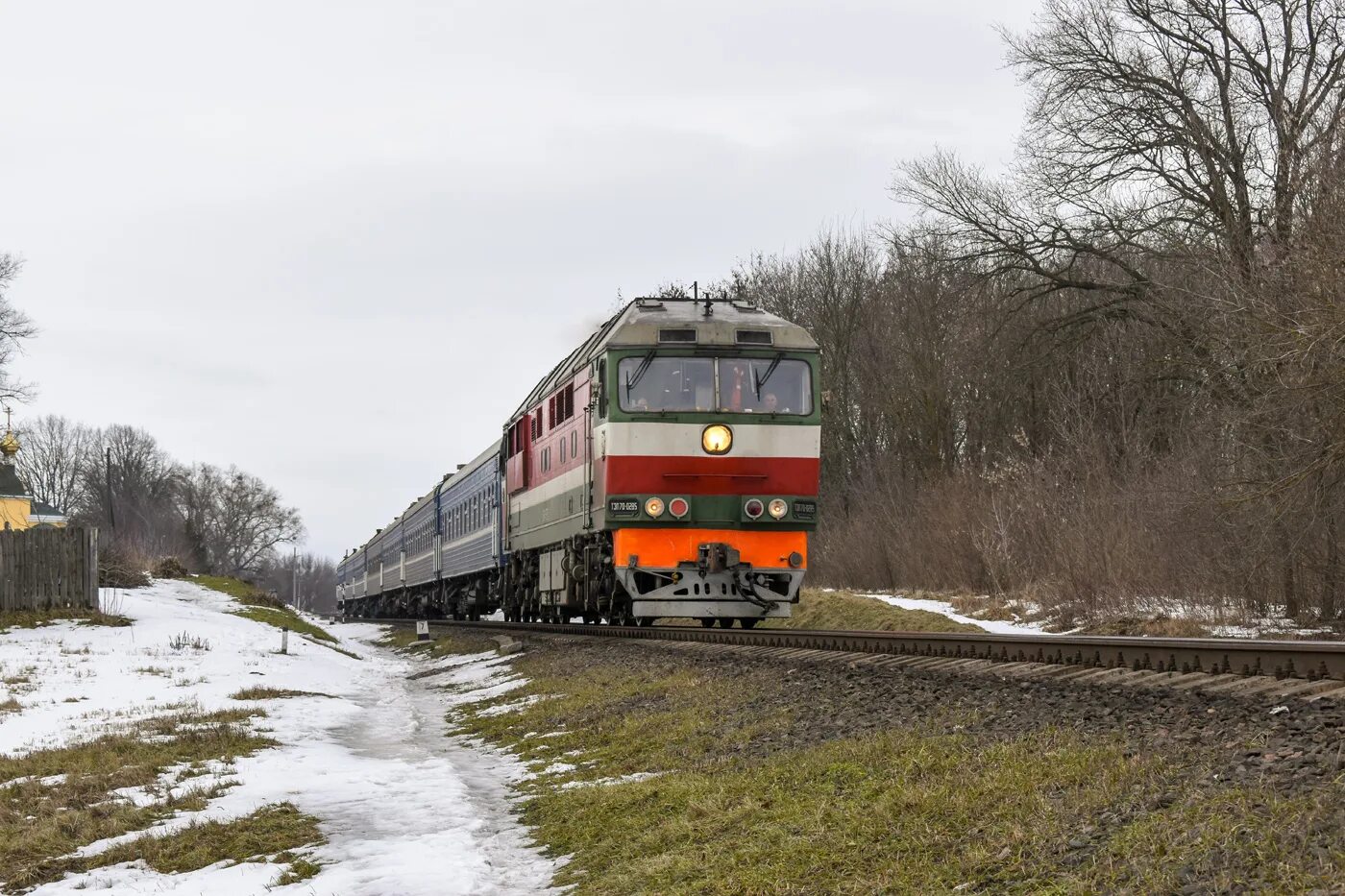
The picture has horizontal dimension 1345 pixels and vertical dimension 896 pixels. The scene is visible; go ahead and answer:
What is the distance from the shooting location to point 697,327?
658 inches

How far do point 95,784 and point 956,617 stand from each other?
14392 mm

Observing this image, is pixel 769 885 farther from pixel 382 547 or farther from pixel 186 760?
pixel 382 547

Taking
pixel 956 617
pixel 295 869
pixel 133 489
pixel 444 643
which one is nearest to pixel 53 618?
pixel 444 643

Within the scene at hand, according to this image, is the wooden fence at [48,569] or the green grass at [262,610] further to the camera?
the green grass at [262,610]

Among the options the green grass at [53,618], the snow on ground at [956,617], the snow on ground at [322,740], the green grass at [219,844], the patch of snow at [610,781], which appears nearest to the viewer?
the snow on ground at [322,740]

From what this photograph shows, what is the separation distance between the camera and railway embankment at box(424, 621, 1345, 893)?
4590 mm

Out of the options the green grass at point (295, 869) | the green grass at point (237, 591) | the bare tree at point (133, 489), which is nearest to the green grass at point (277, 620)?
the green grass at point (237, 591)

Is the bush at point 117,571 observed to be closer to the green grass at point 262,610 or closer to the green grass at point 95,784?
the green grass at point 262,610

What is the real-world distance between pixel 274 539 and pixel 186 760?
113 m

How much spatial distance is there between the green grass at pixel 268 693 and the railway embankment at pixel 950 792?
5.91 metres

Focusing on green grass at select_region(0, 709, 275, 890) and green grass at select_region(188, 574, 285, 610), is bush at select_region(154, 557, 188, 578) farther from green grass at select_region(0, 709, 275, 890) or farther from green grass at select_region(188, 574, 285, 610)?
green grass at select_region(0, 709, 275, 890)

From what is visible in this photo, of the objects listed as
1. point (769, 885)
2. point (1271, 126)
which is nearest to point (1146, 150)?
point (1271, 126)

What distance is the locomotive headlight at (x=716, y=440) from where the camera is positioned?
1638 cm

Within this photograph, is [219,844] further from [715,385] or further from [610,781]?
[715,385]
